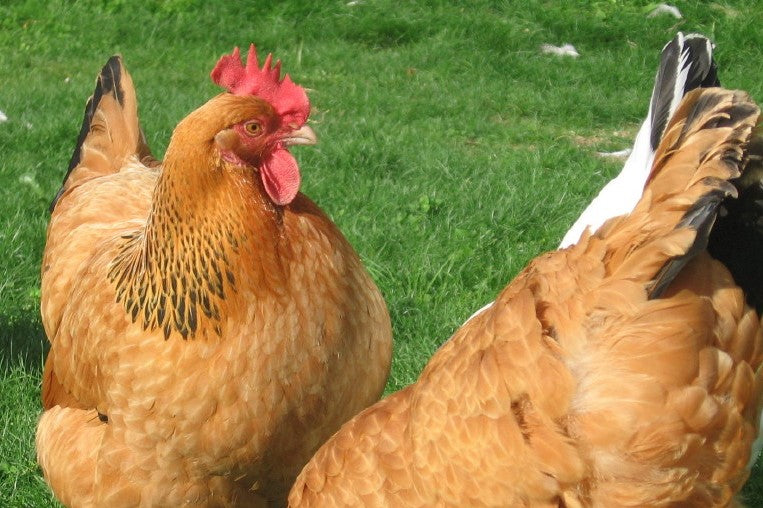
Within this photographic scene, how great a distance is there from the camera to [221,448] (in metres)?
2.97

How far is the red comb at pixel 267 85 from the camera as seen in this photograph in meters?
3.10

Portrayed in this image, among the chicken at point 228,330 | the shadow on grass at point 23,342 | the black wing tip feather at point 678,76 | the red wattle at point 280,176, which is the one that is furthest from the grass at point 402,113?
the black wing tip feather at point 678,76

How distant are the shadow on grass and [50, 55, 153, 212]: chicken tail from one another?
65cm

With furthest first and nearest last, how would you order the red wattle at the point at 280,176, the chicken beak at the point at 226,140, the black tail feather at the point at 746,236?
the red wattle at the point at 280,176 < the chicken beak at the point at 226,140 < the black tail feather at the point at 746,236

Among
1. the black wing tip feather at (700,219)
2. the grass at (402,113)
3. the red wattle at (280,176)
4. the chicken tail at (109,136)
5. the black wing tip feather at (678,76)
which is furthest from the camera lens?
the grass at (402,113)

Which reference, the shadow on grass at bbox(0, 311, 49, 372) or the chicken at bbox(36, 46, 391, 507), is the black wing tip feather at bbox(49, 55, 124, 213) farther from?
the chicken at bbox(36, 46, 391, 507)

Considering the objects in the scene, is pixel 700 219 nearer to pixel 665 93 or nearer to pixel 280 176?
pixel 665 93

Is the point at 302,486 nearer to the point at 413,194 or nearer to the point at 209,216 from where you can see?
the point at 209,216

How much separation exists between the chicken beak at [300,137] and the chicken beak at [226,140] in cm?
17

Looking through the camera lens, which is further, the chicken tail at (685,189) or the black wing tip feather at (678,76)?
the black wing tip feather at (678,76)

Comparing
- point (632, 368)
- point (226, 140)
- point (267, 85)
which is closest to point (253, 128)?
point (226, 140)

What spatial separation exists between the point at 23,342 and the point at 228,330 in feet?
6.62

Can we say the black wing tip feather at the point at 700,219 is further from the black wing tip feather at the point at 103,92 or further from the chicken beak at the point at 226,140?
the black wing tip feather at the point at 103,92

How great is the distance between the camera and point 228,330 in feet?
9.78
